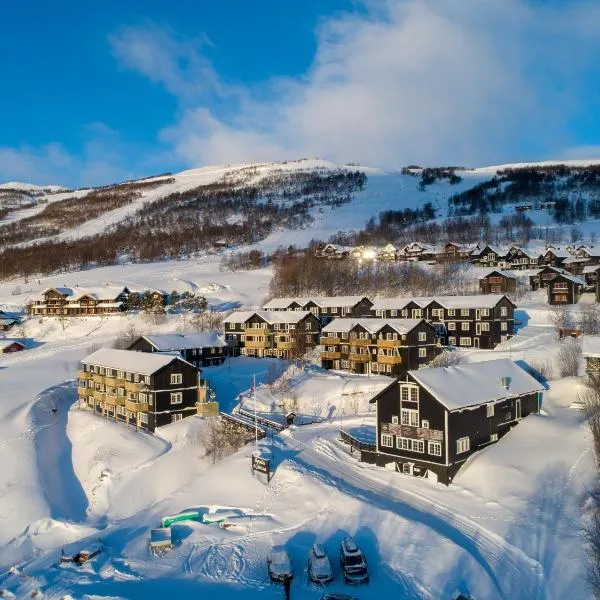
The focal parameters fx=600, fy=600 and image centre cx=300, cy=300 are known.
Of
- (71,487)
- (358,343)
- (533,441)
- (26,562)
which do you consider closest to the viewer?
(26,562)

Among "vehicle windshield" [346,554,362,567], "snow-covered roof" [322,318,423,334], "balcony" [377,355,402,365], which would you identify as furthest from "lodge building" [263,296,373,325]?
"vehicle windshield" [346,554,362,567]

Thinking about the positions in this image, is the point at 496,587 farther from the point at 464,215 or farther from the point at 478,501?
the point at 464,215

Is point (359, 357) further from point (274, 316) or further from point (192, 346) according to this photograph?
point (192, 346)

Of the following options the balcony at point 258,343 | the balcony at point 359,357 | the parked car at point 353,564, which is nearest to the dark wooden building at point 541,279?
the balcony at point 359,357

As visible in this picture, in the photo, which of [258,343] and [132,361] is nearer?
[132,361]

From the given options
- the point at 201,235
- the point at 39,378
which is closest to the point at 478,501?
the point at 39,378

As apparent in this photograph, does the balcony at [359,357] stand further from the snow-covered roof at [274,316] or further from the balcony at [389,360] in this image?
the snow-covered roof at [274,316]

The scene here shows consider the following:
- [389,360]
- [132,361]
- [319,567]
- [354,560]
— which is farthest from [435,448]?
[132,361]
